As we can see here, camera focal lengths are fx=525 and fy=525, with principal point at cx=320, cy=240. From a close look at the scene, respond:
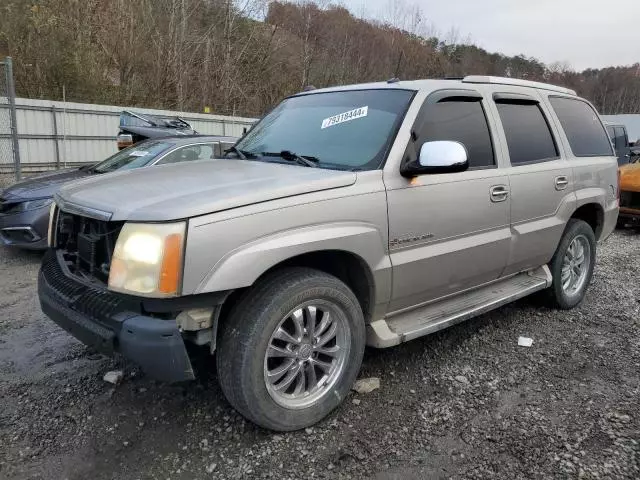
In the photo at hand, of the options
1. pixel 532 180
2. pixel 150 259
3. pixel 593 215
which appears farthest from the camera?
pixel 593 215

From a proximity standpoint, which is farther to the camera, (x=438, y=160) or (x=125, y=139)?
(x=125, y=139)

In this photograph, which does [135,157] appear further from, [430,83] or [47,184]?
[430,83]

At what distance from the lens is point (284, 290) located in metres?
2.64

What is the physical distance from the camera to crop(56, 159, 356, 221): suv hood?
2.42 m

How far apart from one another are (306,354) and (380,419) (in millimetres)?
590

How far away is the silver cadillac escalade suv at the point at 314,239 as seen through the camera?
7.89ft

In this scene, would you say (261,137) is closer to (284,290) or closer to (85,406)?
(284,290)

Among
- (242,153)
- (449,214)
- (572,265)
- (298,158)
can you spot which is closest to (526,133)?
(449,214)

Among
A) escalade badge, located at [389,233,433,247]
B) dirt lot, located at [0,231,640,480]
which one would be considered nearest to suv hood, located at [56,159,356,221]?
escalade badge, located at [389,233,433,247]

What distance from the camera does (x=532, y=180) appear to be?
4043mm

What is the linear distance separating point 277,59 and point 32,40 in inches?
556

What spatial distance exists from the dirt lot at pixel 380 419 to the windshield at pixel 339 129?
1.46 meters

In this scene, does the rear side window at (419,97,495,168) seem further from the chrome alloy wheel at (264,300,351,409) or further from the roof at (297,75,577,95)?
the chrome alloy wheel at (264,300,351,409)

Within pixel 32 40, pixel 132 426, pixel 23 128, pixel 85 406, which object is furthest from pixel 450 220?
pixel 32 40
